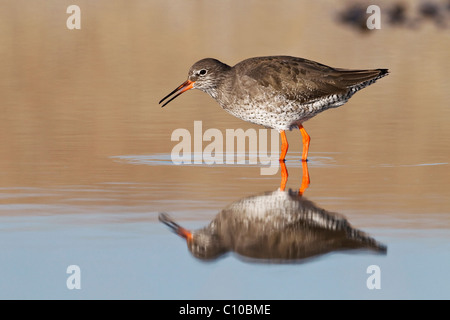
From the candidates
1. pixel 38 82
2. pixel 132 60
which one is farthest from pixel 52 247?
pixel 132 60

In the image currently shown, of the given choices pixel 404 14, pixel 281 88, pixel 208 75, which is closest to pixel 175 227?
pixel 281 88

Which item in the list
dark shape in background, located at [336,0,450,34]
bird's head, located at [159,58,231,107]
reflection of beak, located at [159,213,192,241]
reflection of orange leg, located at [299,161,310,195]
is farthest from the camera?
dark shape in background, located at [336,0,450,34]

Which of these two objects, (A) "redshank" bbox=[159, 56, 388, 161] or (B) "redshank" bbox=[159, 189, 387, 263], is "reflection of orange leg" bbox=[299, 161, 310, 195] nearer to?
(A) "redshank" bbox=[159, 56, 388, 161]

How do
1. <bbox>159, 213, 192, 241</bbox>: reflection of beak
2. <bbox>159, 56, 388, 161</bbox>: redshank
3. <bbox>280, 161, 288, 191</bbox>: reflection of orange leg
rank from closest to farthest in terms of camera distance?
1. <bbox>159, 213, 192, 241</bbox>: reflection of beak
2. <bbox>280, 161, 288, 191</bbox>: reflection of orange leg
3. <bbox>159, 56, 388, 161</bbox>: redshank

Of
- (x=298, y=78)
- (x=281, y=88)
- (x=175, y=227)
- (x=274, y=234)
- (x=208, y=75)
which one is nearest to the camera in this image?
(x=274, y=234)

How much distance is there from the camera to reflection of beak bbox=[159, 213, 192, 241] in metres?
7.86

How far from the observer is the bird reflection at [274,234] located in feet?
24.2

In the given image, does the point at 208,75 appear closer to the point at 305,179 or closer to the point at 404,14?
the point at 305,179

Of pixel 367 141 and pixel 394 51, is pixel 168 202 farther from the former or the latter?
pixel 394 51

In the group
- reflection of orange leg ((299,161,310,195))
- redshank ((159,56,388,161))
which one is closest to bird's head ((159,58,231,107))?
redshank ((159,56,388,161))

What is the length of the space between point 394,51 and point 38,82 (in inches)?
414

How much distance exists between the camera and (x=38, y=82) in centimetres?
2138

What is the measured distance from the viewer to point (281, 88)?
1272 cm

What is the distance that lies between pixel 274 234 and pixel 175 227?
0.93m
